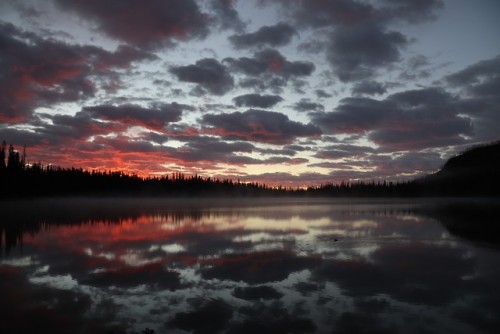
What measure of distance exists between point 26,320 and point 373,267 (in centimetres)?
1507

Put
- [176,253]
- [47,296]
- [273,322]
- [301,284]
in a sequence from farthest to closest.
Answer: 1. [176,253]
2. [301,284]
3. [47,296]
4. [273,322]

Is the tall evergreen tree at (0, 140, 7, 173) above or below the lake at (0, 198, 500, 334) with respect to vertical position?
above

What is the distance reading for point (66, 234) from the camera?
107ft

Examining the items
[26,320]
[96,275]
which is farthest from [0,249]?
[26,320]

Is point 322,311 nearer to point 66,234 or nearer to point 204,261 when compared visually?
point 204,261

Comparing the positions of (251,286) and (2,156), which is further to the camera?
(2,156)

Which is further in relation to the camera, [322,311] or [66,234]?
[66,234]

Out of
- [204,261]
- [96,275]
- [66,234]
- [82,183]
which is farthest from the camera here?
[82,183]

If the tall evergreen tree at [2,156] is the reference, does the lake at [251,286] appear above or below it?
below

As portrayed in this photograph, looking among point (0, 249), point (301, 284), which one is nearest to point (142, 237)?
point (0, 249)

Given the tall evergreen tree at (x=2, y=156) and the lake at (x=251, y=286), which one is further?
the tall evergreen tree at (x=2, y=156)

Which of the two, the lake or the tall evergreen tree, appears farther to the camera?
the tall evergreen tree

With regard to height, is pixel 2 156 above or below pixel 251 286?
above

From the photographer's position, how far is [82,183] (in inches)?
6841
